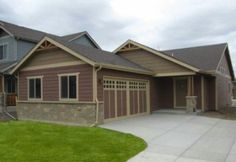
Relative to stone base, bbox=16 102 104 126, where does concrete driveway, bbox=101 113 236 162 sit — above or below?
below

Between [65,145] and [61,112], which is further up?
[61,112]

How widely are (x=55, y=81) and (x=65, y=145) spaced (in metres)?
6.94

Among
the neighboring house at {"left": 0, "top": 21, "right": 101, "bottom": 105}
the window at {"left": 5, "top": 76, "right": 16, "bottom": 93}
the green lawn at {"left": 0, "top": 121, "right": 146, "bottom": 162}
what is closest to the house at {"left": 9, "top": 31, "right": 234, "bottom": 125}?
the green lawn at {"left": 0, "top": 121, "right": 146, "bottom": 162}

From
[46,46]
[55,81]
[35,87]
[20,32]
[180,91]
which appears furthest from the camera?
[20,32]

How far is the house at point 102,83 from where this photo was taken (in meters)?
13.1

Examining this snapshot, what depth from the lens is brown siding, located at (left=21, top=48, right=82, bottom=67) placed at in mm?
13980

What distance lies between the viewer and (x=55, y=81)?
14.5 m

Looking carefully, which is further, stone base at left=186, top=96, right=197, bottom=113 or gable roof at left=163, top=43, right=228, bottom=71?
gable roof at left=163, top=43, right=228, bottom=71

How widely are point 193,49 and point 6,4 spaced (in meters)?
15.1

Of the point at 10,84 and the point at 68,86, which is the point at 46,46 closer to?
the point at 68,86

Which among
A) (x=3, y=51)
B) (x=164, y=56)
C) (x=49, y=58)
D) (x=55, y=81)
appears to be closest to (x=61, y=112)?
(x=55, y=81)

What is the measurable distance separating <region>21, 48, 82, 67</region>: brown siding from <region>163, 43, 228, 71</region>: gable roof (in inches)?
382

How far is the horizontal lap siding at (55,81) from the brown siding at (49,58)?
41 cm

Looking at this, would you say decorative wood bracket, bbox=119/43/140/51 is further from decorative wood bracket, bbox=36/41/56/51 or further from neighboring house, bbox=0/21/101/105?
neighboring house, bbox=0/21/101/105
